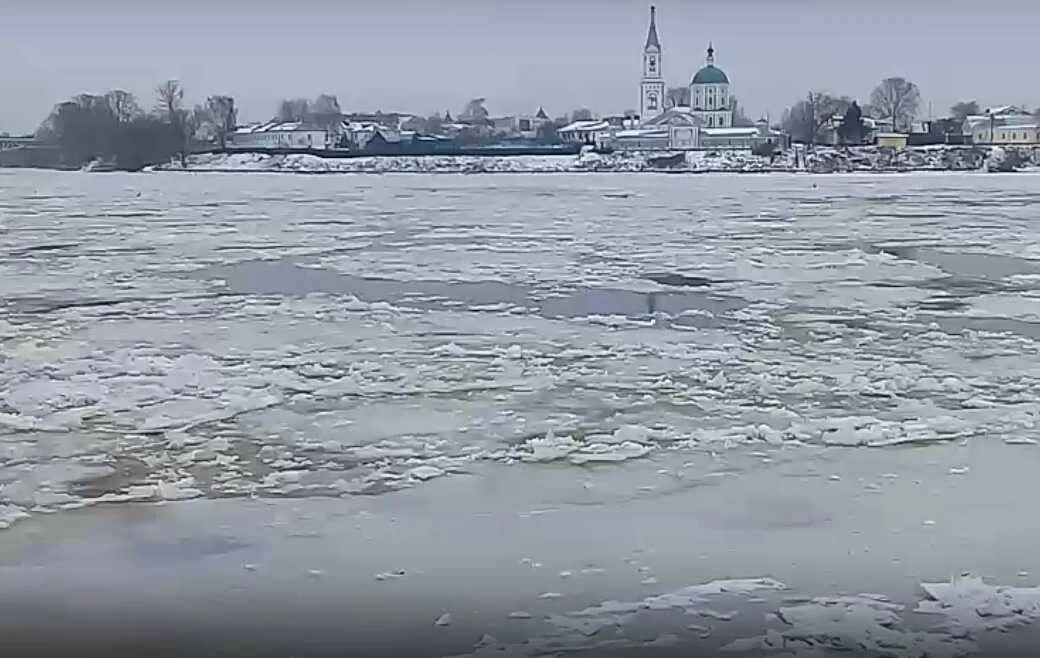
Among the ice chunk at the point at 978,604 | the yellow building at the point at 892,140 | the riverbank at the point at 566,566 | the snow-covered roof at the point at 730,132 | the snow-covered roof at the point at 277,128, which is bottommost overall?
the ice chunk at the point at 978,604

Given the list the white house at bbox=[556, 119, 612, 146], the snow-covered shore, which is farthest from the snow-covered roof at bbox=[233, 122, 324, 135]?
the white house at bbox=[556, 119, 612, 146]

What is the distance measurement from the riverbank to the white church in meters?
11.1

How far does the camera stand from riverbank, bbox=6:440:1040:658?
1.71 m

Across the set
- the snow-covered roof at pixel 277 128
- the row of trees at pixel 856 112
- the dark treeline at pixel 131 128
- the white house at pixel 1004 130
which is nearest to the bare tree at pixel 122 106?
the dark treeline at pixel 131 128

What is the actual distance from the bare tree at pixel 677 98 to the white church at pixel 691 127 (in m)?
0.06

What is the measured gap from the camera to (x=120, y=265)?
22.9 feet

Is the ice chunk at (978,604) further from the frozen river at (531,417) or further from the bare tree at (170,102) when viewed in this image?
the bare tree at (170,102)

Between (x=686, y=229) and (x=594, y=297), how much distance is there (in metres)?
4.49

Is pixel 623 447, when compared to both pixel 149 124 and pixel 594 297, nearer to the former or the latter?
pixel 594 297

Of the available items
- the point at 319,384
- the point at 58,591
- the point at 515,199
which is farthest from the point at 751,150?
the point at 58,591

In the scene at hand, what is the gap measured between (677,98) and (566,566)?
1683cm

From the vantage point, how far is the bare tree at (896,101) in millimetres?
9352

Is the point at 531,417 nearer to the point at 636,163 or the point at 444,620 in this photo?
the point at 444,620

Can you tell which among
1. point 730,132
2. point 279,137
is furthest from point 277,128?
point 730,132
